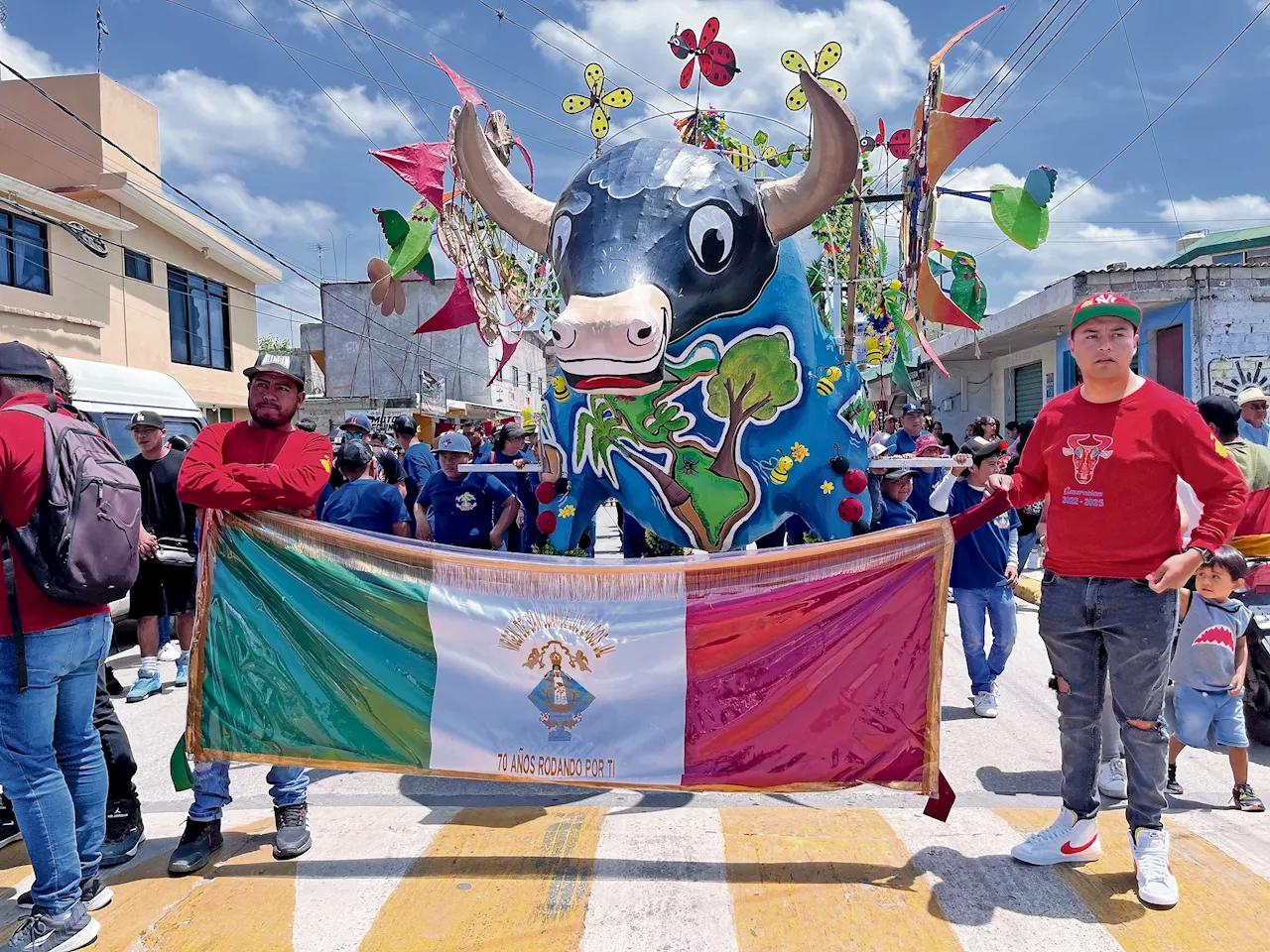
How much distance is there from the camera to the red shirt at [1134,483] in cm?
272

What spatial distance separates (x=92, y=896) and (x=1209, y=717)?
4.44m

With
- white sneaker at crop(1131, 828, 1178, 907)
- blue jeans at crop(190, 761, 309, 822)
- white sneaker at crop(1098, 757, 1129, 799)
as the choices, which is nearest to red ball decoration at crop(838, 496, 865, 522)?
white sneaker at crop(1098, 757, 1129, 799)

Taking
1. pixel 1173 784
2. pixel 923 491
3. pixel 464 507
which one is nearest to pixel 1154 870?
pixel 1173 784

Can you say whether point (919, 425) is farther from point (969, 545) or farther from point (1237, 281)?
point (1237, 281)

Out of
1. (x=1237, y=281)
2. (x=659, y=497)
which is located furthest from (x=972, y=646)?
(x=1237, y=281)

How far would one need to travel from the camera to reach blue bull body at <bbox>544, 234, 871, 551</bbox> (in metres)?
3.88

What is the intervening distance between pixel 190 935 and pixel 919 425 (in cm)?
716

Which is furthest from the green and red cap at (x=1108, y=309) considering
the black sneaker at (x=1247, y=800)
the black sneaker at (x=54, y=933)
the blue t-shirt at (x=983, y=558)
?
the black sneaker at (x=54, y=933)

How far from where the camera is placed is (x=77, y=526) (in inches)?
106

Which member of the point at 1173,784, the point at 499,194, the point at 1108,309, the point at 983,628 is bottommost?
the point at 1173,784

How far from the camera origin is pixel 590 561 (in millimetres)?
3328

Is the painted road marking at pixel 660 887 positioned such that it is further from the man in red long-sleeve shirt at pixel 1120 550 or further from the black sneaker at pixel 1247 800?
the black sneaker at pixel 1247 800

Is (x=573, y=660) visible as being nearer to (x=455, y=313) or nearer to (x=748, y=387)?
(x=748, y=387)

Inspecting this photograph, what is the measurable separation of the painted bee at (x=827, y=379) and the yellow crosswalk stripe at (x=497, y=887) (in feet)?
7.12
